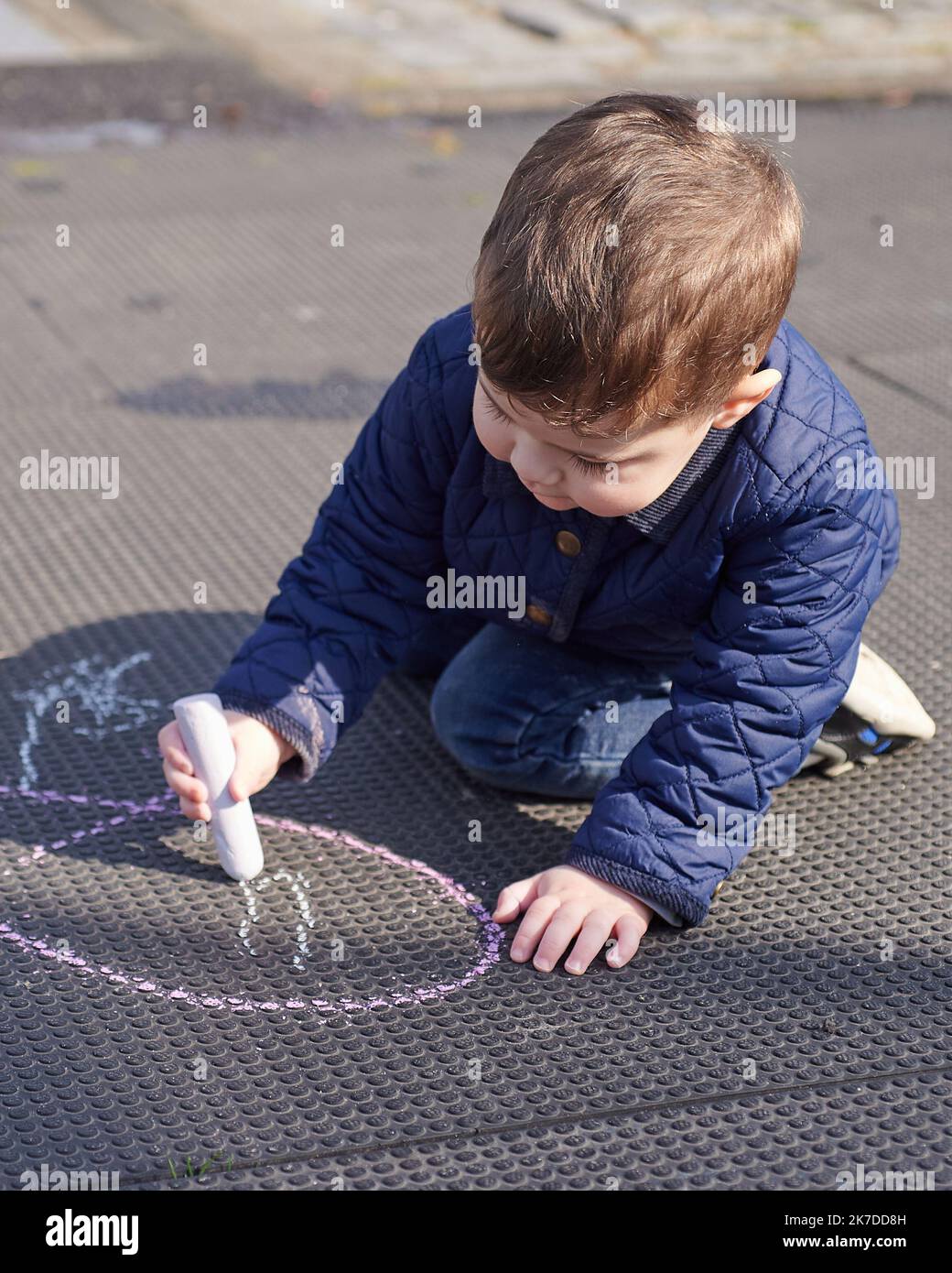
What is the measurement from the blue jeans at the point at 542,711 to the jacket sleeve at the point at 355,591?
0.14 m

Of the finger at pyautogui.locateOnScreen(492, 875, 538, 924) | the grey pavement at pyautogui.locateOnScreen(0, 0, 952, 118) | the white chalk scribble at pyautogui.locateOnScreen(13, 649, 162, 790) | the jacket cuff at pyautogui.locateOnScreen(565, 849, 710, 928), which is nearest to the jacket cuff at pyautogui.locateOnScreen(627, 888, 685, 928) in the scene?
the jacket cuff at pyautogui.locateOnScreen(565, 849, 710, 928)

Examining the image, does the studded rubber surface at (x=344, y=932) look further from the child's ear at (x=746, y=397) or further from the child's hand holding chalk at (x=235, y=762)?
the child's ear at (x=746, y=397)

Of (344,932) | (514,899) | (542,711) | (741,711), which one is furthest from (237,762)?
(741,711)

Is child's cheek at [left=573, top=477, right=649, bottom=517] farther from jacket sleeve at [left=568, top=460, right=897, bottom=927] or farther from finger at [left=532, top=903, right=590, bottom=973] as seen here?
finger at [left=532, top=903, right=590, bottom=973]

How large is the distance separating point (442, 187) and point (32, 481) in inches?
73.7

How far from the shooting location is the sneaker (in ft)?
6.23

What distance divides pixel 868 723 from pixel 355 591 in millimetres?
628

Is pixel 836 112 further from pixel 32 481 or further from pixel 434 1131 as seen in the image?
pixel 434 1131

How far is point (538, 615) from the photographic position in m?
1.84

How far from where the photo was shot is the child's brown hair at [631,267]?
4.38 ft

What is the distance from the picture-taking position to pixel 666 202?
135 cm

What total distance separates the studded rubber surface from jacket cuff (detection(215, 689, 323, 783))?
118 mm

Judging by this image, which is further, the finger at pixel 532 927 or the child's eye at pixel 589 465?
the finger at pixel 532 927

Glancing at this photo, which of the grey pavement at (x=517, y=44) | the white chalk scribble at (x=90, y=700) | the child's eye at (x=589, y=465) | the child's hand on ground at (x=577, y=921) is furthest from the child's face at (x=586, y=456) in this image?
the grey pavement at (x=517, y=44)
